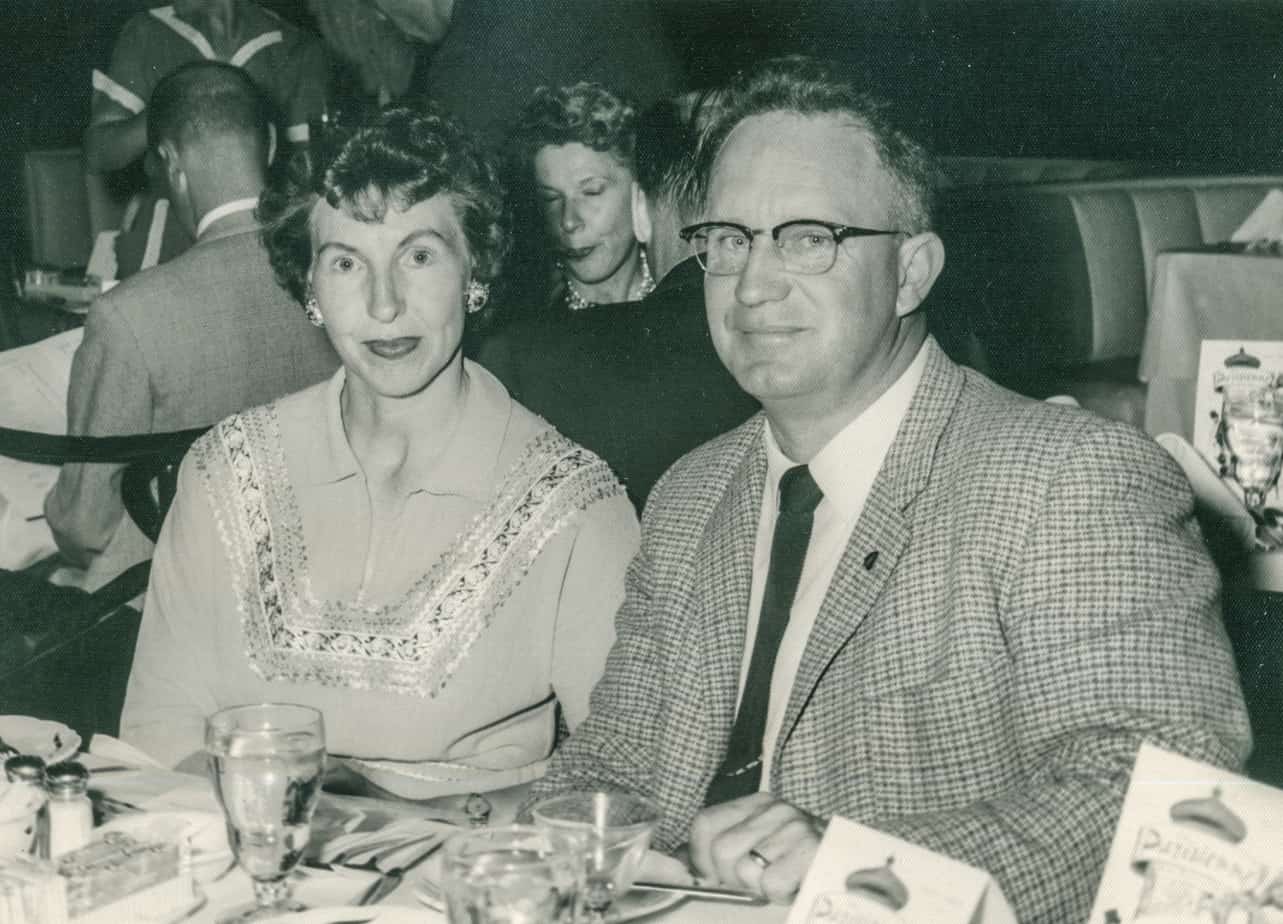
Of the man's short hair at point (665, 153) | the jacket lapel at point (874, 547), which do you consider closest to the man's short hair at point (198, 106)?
the man's short hair at point (665, 153)

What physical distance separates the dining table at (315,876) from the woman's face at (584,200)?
178cm

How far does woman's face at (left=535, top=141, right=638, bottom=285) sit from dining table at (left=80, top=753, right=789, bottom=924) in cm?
178

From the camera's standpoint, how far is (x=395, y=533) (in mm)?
2025

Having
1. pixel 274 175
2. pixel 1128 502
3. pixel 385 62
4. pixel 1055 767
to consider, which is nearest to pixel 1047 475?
pixel 1128 502

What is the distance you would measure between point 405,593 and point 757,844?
3.09 ft

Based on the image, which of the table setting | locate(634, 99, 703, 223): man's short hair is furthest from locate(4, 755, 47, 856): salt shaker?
locate(634, 99, 703, 223): man's short hair

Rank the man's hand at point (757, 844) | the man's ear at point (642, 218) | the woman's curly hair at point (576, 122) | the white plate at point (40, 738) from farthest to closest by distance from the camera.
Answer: the woman's curly hair at point (576, 122), the man's ear at point (642, 218), the white plate at point (40, 738), the man's hand at point (757, 844)

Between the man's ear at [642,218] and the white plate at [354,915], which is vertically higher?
the man's ear at [642,218]

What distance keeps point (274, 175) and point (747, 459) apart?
96 centimetres

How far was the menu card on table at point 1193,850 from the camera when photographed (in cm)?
82

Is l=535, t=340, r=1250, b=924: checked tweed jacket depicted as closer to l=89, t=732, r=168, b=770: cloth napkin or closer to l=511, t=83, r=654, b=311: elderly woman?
l=89, t=732, r=168, b=770: cloth napkin

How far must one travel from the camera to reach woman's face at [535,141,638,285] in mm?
3199

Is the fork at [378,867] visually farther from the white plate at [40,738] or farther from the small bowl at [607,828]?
the white plate at [40,738]

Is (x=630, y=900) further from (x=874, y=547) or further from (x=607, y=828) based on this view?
(x=874, y=547)
